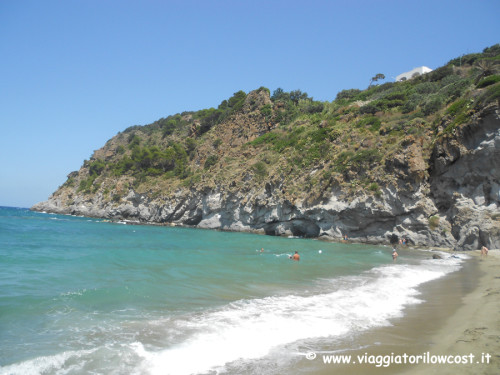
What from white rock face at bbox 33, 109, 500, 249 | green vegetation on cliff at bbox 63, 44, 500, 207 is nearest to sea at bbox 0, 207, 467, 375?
white rock face at bbox 33, 109, 500, 249

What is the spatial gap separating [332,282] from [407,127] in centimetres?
2551

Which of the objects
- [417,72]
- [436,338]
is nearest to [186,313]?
[436,338]

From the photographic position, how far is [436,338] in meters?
5.79

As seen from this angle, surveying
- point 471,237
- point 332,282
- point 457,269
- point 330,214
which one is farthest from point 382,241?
point 332,282

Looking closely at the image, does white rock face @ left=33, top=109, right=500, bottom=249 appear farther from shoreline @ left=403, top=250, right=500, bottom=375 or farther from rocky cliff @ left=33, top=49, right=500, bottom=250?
shoreline @ left=403, top=250, right=500, bottom=375

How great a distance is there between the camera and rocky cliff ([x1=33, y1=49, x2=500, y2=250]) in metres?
22.4

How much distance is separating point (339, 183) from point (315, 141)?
1144 cm

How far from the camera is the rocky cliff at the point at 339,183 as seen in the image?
2244 centimetres

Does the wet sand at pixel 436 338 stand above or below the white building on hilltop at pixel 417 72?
below

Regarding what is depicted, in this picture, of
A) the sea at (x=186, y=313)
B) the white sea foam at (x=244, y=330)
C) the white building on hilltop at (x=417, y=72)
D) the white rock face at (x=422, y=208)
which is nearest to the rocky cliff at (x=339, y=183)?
the white rock face at (x=422, y=208)

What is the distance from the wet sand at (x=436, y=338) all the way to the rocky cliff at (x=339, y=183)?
15.4 meters

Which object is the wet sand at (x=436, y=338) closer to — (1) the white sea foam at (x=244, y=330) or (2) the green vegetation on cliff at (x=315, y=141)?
(1) the white sea foam at (x=244, y=330)

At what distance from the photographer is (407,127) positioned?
31.4 metres

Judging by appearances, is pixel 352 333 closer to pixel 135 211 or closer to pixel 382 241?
pixel 382 241
